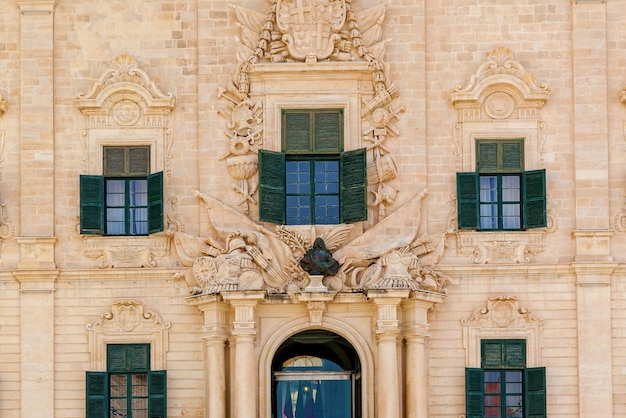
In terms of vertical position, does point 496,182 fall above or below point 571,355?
above

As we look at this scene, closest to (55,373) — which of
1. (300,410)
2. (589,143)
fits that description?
(300,410)

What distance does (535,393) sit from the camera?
34.4 meters

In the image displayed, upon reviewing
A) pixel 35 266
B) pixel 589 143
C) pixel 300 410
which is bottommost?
pixel 300 410

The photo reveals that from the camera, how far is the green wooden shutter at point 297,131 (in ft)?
116

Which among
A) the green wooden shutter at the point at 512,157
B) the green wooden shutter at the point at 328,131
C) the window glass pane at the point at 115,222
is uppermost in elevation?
the green wooden shutter at the point at 328,131

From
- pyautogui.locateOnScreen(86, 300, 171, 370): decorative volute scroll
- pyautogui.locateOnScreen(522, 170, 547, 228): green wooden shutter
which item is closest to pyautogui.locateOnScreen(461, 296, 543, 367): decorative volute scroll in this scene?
pyautogui.locateOnScreen(522, 170, 547, 228): green wooden shutter

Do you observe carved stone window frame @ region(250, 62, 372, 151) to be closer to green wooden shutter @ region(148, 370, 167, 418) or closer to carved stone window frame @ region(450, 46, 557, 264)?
carved stone window frame @ region(450, 46, 557, 264)

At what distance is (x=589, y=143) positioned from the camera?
3522 cm

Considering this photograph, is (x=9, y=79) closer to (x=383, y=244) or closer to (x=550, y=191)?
(x=383, y=244)

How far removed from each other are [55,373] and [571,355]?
1098 centimetres

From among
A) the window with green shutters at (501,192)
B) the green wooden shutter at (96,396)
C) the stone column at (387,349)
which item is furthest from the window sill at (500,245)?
the green wooden shutter at (96,396)

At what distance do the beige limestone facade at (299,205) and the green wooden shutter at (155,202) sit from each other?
0.15 feet

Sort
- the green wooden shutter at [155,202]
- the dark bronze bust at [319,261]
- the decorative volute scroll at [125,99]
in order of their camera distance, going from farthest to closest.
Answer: the decorative volute scroll at [125,99] < the green wooden shutter at [155,202] < the dark bronze bust at [319,261]

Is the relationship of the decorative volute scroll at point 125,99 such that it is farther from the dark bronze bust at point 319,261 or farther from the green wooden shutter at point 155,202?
the dark bronze bust at point 319,261
